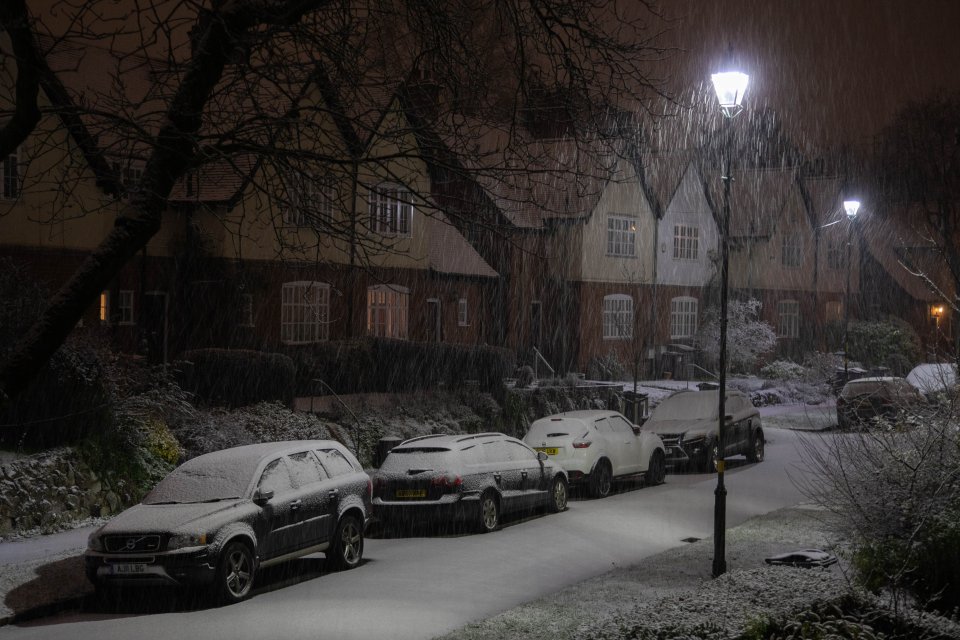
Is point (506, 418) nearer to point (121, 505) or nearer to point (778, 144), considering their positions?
point (121, 505)

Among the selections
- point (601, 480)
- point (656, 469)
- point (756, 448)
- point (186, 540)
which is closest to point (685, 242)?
point (756, 448)

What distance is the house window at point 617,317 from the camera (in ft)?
144

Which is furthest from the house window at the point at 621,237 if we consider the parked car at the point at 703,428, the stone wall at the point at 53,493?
the stone wall at the point at 53,493

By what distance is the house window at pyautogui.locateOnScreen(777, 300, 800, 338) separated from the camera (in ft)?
177

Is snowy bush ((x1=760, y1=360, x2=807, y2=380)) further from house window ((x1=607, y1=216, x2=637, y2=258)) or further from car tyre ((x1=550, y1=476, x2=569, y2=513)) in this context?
car tyre ((x1=550, y1=476, x2=569, y2=513))

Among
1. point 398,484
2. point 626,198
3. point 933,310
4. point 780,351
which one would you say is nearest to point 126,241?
point 398,484

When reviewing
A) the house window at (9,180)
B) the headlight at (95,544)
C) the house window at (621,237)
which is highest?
the house window at (621,237)

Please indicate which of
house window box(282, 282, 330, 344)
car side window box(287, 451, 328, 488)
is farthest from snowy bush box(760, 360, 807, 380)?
car side window box(287, 451, 328, 488)

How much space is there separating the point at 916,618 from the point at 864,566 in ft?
7.52

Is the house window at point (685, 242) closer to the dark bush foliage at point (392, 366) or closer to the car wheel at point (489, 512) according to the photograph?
the dark bush foliage at point (392, 366)

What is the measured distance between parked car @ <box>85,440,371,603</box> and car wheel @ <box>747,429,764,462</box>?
14349mm

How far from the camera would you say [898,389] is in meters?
13.0

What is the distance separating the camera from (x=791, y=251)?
178ft

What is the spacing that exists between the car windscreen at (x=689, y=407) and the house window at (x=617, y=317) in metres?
16.9
